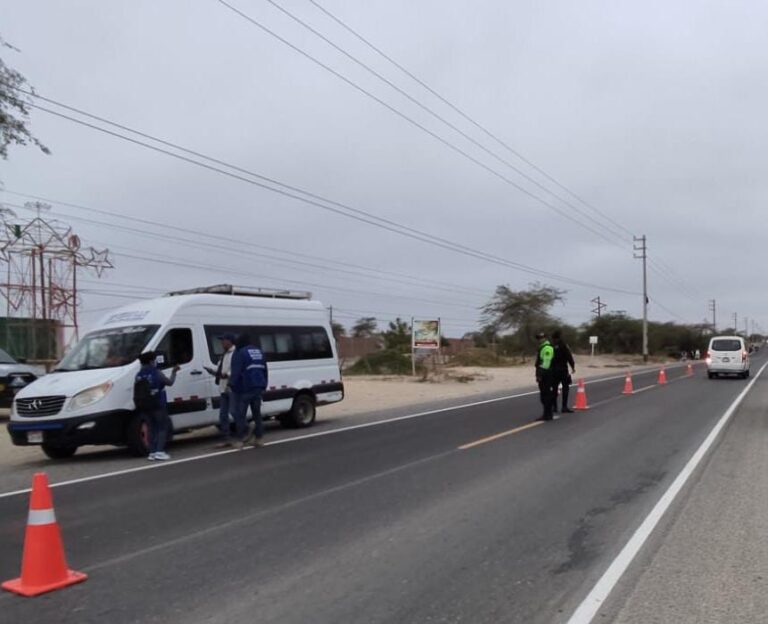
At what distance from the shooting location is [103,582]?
5.65 m

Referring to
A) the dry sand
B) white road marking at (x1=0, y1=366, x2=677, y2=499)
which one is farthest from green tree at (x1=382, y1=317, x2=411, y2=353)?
white road marking at (x1=0, y1=366, x2=677, y2=499)

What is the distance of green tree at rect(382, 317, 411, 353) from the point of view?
53906 mm

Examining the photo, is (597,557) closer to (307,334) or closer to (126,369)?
(126,369)

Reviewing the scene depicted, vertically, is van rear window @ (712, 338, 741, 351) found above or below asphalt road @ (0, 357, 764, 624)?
above

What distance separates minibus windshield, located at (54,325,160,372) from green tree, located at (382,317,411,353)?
125 feet

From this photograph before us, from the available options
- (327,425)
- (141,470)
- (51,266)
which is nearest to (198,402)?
(141,470)

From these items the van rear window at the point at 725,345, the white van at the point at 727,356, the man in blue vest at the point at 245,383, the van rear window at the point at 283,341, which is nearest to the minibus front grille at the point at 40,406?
the man in blue vest at the point at 245,383

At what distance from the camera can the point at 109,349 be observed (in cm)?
1276

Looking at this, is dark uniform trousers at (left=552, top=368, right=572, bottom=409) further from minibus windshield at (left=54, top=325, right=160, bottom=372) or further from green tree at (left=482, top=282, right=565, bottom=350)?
green tree at (left=482, top=282, right=565, bottom=350)

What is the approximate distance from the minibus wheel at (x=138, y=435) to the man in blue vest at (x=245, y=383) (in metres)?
1.42

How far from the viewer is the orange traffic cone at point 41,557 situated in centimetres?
547

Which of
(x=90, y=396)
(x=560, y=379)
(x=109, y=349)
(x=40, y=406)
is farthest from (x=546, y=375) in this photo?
(x=40, y=406)

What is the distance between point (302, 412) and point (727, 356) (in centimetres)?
2506

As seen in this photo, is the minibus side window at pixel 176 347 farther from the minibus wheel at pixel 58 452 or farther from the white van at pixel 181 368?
the minibus wheel at pixel 58 452
